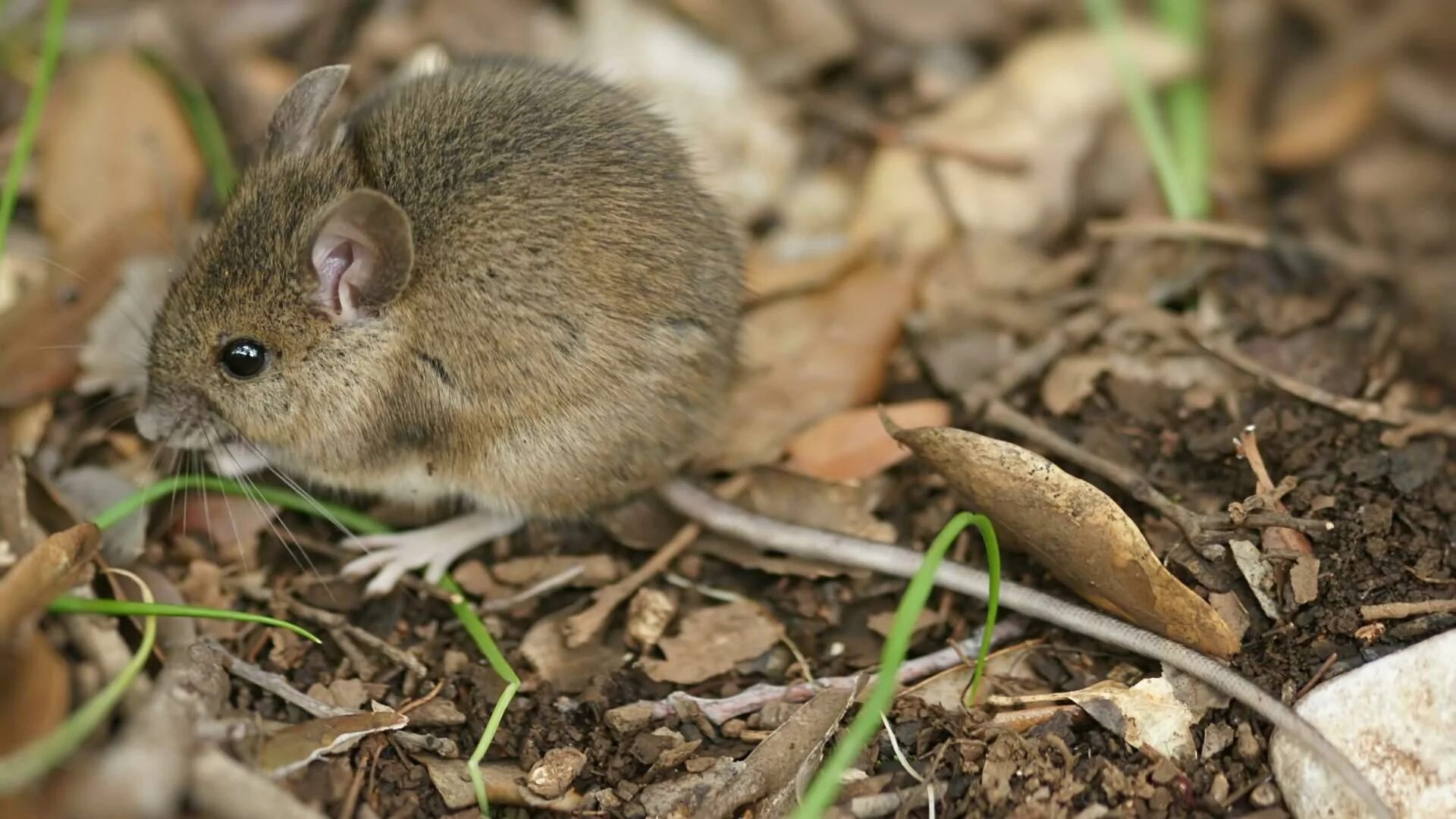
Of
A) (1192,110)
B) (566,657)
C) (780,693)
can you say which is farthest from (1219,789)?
(1192,110)

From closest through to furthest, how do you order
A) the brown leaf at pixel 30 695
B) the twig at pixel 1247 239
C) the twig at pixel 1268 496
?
the brown leaf at pixel 30 695, the twig at pixel 1268 496, the twig at pixel 1247 239

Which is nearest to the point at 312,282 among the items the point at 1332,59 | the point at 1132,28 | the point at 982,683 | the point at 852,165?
the point at 982,683

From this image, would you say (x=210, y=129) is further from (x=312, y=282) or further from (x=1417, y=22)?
(x=1417, y=22)

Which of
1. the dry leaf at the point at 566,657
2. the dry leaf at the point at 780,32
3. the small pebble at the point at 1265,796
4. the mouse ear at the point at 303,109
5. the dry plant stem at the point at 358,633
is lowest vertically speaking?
the small pebble at the point at 1265,796

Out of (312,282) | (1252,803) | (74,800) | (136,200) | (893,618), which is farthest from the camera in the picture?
(136,200)

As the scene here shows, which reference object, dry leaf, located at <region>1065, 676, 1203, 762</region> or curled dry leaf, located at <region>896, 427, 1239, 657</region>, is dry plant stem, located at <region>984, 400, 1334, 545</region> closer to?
curled dry leaf, located at <region>896, 427, 1239, 657</region>

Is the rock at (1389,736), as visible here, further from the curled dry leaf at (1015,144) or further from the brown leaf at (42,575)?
the brown leaf at (42,575)

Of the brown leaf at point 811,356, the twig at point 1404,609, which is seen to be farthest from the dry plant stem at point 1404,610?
the brown leaf at point 811,356
